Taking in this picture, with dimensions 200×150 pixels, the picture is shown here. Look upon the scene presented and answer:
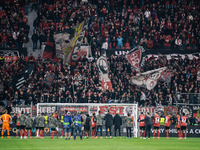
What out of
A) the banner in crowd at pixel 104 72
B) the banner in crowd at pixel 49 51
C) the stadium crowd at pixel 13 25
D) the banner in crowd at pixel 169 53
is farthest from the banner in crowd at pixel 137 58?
the stadium crowd at pixel 13 25

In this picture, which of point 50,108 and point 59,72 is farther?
point 59,72

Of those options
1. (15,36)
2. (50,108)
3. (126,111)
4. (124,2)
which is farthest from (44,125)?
(124,2)

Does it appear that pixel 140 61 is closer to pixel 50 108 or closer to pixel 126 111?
pixel 126 111

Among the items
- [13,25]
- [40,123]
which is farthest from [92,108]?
[13,25]

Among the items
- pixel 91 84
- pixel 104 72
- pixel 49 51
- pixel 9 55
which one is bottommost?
pixel 91 84

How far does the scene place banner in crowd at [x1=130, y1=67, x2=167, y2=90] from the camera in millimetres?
38656

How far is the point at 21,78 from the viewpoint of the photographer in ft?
124

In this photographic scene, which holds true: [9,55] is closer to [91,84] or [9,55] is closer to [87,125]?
[91,84]

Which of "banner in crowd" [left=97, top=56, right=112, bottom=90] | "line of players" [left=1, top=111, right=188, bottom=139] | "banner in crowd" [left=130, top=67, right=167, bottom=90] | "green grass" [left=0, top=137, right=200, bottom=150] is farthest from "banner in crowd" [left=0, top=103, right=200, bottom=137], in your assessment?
"green grass" [left=0, top=137, right=200, bottom=150]

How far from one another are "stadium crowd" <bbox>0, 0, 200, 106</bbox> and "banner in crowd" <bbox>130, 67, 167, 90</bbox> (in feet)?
3.56

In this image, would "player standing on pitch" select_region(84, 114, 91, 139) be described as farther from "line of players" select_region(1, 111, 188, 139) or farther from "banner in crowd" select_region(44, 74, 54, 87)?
"banner in crowd" select_region(44, 74, 54, 87)

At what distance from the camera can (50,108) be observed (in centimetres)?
3531

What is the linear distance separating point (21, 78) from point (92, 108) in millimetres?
6466

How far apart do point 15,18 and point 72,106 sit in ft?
43.4
